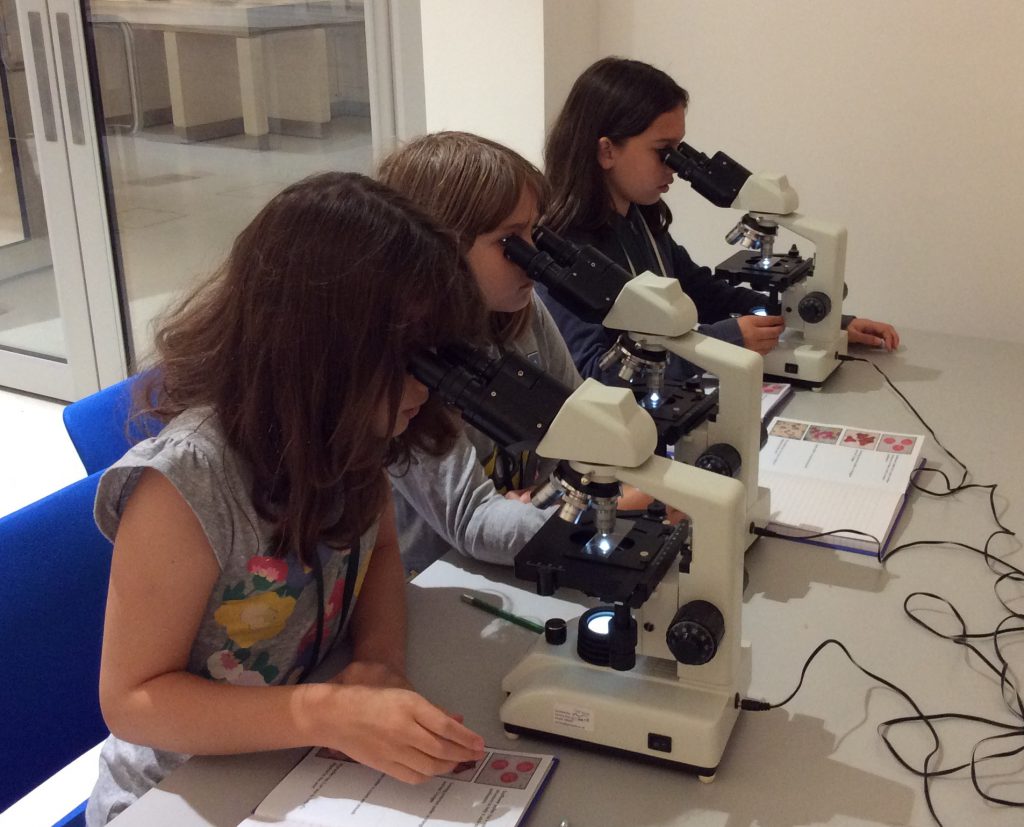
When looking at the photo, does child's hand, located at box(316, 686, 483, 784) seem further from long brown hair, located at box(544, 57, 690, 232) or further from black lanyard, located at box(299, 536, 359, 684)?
long brown hair, located at box(544, 57, 690, 232)

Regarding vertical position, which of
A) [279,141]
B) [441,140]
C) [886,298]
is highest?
[441,140]

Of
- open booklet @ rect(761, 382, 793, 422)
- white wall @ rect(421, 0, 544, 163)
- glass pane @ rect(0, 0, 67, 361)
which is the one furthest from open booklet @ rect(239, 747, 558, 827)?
glass pane @ rect(0, 0, 67, 361)

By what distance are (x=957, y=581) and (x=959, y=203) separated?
149 cm

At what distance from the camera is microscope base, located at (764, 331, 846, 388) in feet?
6.57

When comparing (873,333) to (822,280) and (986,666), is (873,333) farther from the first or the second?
(986,666)

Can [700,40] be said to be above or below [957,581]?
above

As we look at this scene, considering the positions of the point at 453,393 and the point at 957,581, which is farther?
the point at 957,581

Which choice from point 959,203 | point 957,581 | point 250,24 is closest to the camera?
point 957,581

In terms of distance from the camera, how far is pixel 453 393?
3.11 feet

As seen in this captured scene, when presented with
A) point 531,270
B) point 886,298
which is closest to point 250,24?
point 886,298

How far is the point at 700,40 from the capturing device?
8.86 ft

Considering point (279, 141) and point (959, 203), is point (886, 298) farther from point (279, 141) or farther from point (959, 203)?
point (279, 141)

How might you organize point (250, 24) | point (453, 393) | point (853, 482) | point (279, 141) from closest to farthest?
point (453, 393)
point (853, 482)
point (250, 24)
point (279, 141)

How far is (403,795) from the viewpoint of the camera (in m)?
0.94
